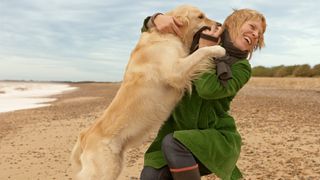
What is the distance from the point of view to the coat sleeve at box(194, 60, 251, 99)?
2.70 metres

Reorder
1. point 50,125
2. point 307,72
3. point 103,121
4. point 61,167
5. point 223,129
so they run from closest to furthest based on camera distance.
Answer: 1. point 223,129
2. point 103,121
3. point 61,167
4. point 50,125
5. point 307,72

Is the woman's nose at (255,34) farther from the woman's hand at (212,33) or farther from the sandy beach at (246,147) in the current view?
the sandy beach at (246,147)

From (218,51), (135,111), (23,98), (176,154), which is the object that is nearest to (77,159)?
(135,111)

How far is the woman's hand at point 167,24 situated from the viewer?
144 inches

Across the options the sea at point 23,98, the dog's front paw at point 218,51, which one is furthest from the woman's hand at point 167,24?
the sea at point 23,98

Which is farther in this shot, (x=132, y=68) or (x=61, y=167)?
(x=61, y=167)

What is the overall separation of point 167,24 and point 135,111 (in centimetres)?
85

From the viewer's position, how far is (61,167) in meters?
7.26

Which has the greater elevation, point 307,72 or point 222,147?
point 222,147

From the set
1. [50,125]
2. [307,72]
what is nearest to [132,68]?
[50,125]

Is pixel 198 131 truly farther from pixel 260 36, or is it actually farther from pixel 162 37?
pixel 162 37

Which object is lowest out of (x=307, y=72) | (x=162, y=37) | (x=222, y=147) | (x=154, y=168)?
(x=307, y=72)

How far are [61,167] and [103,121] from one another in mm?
4148

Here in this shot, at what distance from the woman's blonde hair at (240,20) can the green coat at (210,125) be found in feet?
0.66
